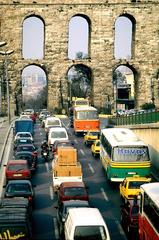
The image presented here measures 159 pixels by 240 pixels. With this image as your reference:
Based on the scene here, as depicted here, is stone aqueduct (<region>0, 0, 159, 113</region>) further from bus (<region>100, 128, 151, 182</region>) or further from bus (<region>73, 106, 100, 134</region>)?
bus (<region>100, 128, 151, 182</region>)

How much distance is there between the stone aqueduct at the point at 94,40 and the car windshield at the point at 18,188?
60.7 m

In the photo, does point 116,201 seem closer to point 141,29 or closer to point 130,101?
point 141,29

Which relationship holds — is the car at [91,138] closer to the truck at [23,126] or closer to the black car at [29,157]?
the truck at [23,126]

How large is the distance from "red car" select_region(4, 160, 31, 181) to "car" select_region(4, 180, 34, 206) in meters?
4.20

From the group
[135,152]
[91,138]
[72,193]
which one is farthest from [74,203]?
[91,138]

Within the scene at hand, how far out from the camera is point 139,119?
48281 mm

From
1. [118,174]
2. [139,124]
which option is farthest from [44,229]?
[139,124]

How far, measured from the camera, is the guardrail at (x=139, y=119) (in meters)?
42.4

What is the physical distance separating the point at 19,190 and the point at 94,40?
205 ft

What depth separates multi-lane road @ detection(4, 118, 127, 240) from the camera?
2658cm

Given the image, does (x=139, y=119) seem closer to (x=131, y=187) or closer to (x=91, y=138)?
(x=91, y=138)

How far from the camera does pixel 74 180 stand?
33656mm

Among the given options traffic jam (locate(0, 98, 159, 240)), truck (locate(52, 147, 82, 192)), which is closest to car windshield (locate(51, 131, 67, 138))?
traffic jam (locate(0, 98, 159, 240))

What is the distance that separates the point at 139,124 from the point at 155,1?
46.2 metres
